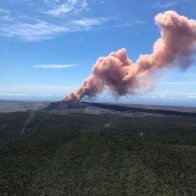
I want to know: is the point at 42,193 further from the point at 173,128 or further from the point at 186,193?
the point at 173,128

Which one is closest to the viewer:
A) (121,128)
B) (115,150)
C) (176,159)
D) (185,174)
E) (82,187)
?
(82,187)

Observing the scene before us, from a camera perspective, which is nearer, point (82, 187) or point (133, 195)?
point (133, 195)

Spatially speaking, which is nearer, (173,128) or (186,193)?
(186,193)

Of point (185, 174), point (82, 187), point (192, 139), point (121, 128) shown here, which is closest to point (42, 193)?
point (82, 187)

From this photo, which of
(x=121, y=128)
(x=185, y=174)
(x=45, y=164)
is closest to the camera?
(x=185, y=174)

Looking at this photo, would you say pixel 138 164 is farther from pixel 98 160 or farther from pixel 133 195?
pixel 133 195

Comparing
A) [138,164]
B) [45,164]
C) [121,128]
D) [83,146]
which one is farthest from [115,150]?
[121,128]

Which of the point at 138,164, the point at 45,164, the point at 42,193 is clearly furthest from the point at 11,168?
the point at 138,164

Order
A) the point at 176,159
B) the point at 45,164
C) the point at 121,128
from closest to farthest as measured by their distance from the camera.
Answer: the point at 45,164 → the point at 176,159 → the point at 121,128

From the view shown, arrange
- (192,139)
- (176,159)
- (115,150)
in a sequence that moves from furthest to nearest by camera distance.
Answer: (192,139) → (115,150) → (176,159)
